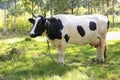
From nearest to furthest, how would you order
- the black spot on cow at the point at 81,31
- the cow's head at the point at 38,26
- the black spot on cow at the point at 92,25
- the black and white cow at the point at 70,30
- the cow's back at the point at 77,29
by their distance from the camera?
the cow's head at the point at 38,26, the black and white cow at the point at 70,30, the cow's back at the point at 77,29, the black spot on cow at the point at 81,31, the black spot on cow at the point at 92,25

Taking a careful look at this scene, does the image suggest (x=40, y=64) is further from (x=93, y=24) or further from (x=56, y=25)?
(x=93, y=24)

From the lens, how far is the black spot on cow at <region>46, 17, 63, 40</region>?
10352 mm

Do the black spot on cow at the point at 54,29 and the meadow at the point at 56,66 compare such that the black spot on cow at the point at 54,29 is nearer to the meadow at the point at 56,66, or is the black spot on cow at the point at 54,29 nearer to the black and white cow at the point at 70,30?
the black and white cow at the point at 70,30

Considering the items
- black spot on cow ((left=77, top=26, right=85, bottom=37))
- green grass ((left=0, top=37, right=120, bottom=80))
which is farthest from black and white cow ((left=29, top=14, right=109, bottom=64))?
green grass ((left=0, top=37, right=120, bottom=80))

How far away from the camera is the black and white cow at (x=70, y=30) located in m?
10.2

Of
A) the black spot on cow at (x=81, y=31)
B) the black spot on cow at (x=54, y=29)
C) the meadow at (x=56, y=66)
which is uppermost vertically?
the black spot on cow at (x=54, y=29)

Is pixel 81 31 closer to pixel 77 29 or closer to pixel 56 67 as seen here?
pixel 77 29

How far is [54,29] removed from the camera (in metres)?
10.4

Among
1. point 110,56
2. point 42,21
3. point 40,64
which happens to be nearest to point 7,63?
point 40,64

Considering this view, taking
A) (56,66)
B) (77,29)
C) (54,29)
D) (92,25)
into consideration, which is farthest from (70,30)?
(56,66)

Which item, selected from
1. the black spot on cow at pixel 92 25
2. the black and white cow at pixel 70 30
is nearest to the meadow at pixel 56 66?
the black and white cow at pixel 70 30

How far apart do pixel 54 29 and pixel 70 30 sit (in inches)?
→ 26.6

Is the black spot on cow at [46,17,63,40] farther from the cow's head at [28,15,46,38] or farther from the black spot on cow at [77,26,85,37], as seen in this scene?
the black spot on cow at [77,26,85,37]

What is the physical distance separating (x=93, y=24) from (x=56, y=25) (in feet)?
6.10
